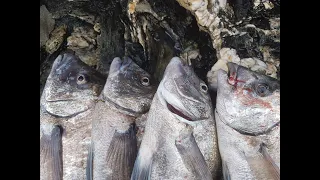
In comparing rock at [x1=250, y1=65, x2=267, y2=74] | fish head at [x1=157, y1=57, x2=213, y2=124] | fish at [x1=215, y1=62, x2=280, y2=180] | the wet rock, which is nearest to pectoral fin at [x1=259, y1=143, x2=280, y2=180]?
fish at [x1=215, y1=62, x2=280, y2=180]

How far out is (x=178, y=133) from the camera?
104 inches

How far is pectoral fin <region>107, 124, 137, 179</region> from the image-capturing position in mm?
2715

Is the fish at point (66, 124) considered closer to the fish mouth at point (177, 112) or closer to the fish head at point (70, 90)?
the fish head at point (70, 90)

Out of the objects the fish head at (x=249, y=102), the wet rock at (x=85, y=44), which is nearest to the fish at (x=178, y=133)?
the fish head at (x=249, y=102)

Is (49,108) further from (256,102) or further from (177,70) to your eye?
(256,102)

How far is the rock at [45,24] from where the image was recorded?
3.39 metres

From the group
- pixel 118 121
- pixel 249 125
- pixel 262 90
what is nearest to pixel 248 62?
pixel 262 90

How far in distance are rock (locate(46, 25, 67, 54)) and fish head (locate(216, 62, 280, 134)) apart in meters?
1.26

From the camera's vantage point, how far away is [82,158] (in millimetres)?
2875

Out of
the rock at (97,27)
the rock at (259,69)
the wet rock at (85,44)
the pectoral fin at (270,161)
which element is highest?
the rock at (97,27)

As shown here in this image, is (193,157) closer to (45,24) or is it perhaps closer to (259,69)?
(259,69)

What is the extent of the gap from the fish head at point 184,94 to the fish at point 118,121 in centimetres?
16

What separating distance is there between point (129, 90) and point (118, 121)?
173mm
